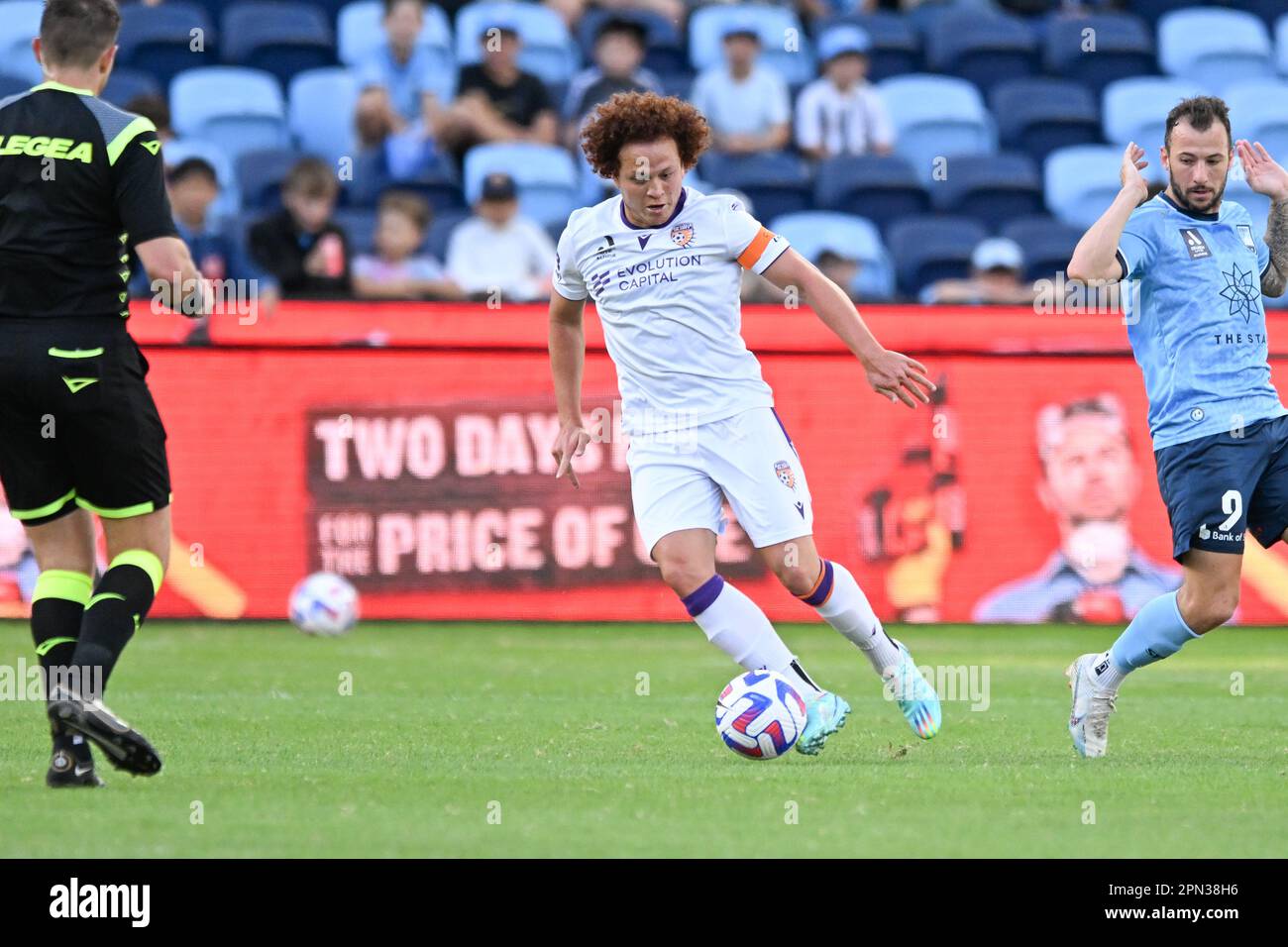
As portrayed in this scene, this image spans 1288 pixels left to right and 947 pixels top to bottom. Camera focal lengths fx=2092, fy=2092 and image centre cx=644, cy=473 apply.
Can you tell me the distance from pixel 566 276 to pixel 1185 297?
2320 millimetres

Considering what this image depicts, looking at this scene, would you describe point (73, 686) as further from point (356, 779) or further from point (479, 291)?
point (479, 291)

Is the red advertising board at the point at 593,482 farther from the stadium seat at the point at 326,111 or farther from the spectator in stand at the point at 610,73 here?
the stadium seat at the point at 326,111

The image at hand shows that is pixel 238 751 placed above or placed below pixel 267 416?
below

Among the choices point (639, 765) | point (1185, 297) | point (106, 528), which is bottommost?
point (639, 765)

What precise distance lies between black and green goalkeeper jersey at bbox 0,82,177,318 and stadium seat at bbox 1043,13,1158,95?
13.9 meters

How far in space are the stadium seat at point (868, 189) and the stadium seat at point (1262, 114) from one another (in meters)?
3.14

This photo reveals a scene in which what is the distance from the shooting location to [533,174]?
16609 millimetres

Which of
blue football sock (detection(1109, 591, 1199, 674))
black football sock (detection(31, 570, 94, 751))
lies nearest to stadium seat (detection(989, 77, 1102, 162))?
blue football sock (detection(1109, 591, 1199, 674))

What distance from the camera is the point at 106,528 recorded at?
6.95m

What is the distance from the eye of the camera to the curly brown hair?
7516 millimetres

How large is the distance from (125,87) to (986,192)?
7.02m

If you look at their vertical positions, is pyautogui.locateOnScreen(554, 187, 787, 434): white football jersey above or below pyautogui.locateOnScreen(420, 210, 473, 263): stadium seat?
below

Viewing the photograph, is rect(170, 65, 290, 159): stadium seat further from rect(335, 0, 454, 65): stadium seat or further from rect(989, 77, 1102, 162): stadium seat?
rect(989, 77, 1102, 162): stadium seat
